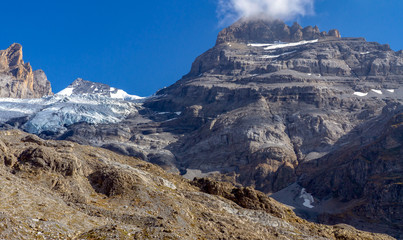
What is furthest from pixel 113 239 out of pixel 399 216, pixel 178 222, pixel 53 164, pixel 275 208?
pixel 399 216

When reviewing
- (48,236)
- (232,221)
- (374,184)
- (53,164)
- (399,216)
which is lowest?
(48,236)

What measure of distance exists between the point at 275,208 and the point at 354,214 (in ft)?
420

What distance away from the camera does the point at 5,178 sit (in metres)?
40.3

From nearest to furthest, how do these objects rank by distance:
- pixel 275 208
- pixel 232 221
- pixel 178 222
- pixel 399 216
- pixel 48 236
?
pixel 48 236
pixel 178 222
pixel 232 221
pixel 275 208
pixel 399 216

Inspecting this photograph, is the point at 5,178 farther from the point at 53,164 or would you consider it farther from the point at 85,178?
the point at 85,178

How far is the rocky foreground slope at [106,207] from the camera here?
33.7 m

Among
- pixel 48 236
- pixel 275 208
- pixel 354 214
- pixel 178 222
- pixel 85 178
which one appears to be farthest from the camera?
pixel 354 214

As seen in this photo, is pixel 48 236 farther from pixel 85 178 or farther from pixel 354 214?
pixel 354 214

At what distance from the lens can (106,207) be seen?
45750 mm

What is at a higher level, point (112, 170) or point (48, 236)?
point (112, 170)

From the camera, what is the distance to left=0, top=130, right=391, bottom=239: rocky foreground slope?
3369cm

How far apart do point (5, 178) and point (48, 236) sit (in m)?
11.8

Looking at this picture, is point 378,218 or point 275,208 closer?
point 275,208

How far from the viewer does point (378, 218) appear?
173125 mm
